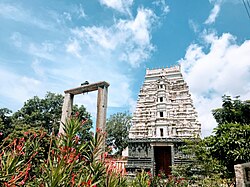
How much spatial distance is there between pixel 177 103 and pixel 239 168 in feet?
48.6

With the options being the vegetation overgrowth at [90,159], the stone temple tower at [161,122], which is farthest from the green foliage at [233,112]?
the stone temple tower at [161,122]

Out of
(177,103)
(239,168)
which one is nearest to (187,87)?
(177,103)

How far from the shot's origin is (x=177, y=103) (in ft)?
55.2

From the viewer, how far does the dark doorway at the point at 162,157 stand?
13.7 m

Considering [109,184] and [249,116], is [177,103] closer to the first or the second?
[249,116]

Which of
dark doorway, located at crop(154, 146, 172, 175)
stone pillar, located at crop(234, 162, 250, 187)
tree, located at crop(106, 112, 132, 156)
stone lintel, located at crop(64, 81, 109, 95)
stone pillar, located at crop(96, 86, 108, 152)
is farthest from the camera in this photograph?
tree, located at crop(106, 112, 132, 156)

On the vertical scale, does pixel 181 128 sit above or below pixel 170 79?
below

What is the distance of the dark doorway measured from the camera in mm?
13690

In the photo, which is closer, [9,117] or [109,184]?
[109,184]

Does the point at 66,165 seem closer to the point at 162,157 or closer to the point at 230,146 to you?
the point at 230,146

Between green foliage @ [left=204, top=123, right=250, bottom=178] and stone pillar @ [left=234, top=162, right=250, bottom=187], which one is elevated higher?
green foliage @ [left=204, top=123, right=250, bottom=178]

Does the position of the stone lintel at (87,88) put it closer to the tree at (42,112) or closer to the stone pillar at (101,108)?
the stone pillar at (101,108)

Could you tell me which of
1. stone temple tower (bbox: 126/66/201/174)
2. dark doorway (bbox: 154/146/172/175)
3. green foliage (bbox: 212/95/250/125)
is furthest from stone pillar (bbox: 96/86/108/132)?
dark doorway (bbox: 154/146/172/175)

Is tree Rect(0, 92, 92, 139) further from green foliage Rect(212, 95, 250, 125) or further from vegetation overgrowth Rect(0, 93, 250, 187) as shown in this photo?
vegetation overgrowth Rect(0, 93, 250, 187)
